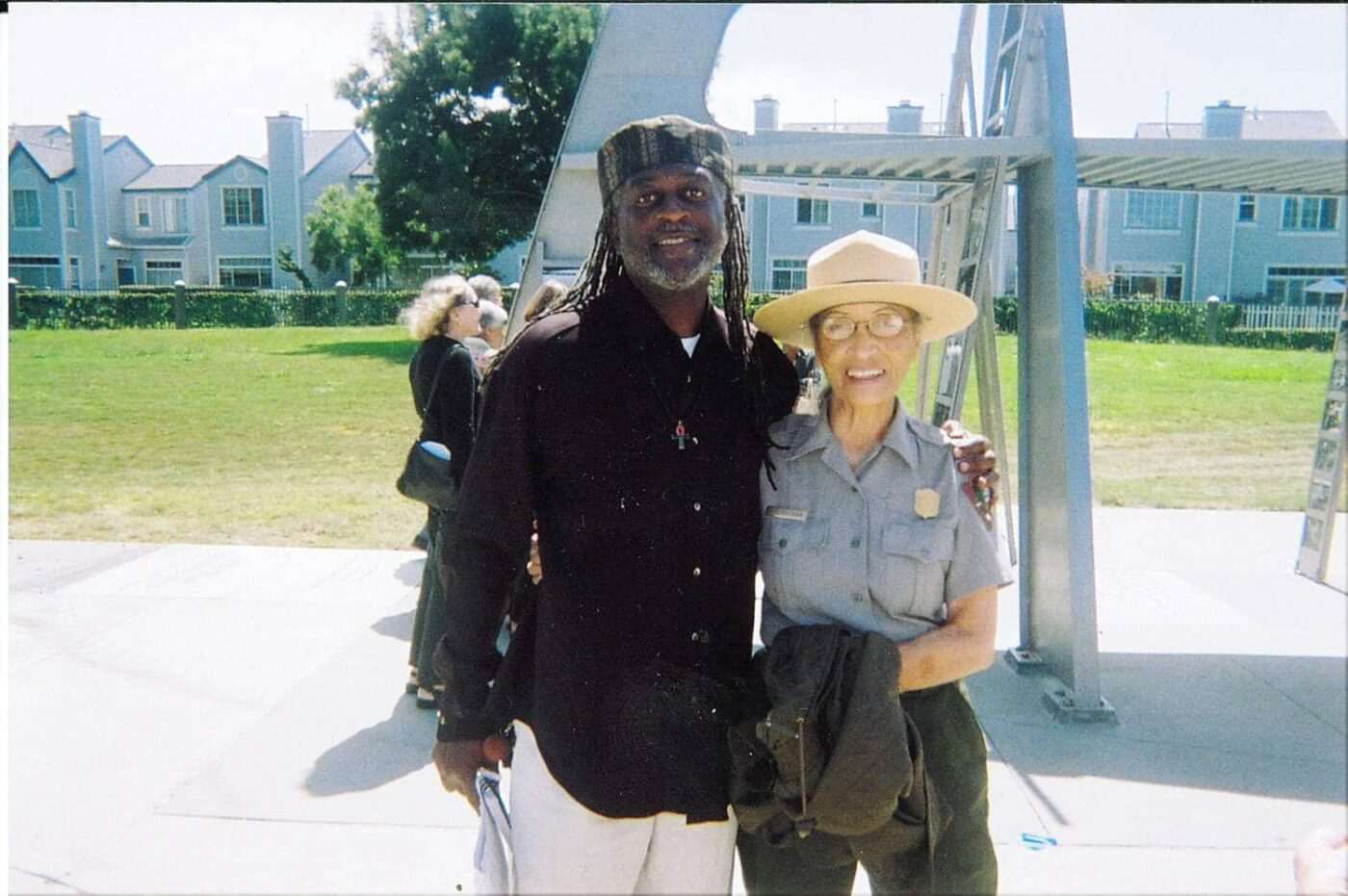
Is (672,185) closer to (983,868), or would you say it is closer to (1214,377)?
(983,868)

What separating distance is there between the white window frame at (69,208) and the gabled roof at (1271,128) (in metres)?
9.26

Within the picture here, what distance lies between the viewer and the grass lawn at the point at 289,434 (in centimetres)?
833

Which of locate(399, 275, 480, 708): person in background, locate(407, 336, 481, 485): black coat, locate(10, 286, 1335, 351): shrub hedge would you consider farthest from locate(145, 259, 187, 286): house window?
locate(407, 336, 481, 485): black coat

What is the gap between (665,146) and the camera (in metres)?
1.85

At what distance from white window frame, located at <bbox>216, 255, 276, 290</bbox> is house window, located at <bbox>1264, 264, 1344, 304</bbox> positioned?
20019 millimetres

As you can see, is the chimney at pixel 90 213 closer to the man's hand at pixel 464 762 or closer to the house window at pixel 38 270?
the house window at pixel 38 270

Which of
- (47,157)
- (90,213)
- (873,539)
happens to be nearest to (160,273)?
(90,213)

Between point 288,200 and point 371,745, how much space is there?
91.7 feet

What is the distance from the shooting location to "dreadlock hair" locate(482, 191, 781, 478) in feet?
6.26

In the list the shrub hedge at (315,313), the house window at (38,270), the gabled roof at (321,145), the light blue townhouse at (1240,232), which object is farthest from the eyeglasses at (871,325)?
the gabled roof at (321,145)

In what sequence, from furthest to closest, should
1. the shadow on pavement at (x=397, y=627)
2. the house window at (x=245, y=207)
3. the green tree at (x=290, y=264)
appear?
the green tree at (x=290, y=264) < the house window at (x=245, y=207) < the shadow on pavement at (x=397, y=627)

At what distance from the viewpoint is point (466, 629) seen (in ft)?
6.32

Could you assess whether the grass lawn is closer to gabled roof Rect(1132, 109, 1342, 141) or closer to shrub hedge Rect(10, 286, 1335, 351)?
shrub hedge Rect(10, 286, 1335, 351)

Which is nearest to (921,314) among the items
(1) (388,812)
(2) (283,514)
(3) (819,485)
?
(3) (819,485)
